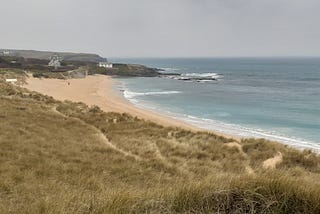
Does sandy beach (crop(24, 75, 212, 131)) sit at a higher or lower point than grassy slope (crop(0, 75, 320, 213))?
lower

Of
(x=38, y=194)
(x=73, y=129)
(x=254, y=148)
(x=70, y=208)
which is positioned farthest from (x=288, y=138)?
(x=70, y=208)

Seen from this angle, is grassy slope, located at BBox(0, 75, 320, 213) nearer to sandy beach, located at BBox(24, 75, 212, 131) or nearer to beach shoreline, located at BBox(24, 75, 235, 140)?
beach shoreline, located at BBox(24, 75, 235, 140)

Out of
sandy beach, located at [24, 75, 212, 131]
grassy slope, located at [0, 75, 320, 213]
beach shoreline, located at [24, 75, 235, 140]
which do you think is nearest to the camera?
grassy slope, located at [0, 75, 320, 213]

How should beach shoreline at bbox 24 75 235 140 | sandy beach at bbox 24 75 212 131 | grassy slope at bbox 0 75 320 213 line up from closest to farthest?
grassy slope at bbox 0 75 320 213 → beach shoreline at bbox 24 75 235 140 → sandy beach at bbox 24 75 212 131

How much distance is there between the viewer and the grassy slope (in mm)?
4582

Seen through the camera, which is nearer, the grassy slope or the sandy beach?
the grassy slope

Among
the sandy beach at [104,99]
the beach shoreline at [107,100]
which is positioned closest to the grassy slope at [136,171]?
the beach shoreline at [107,100]

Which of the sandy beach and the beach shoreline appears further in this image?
the sandy beach

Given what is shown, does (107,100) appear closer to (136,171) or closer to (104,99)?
(104,99)

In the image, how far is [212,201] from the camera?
15.2ft

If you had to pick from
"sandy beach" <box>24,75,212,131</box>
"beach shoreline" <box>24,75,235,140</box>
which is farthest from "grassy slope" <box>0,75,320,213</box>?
"sandy beach" <box>24,75,212,131</box>

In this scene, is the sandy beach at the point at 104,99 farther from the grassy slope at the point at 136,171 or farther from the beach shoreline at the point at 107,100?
the grassy slope at the point at 136,171

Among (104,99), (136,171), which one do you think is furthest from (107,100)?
(136,171)

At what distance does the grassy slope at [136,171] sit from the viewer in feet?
15.0
